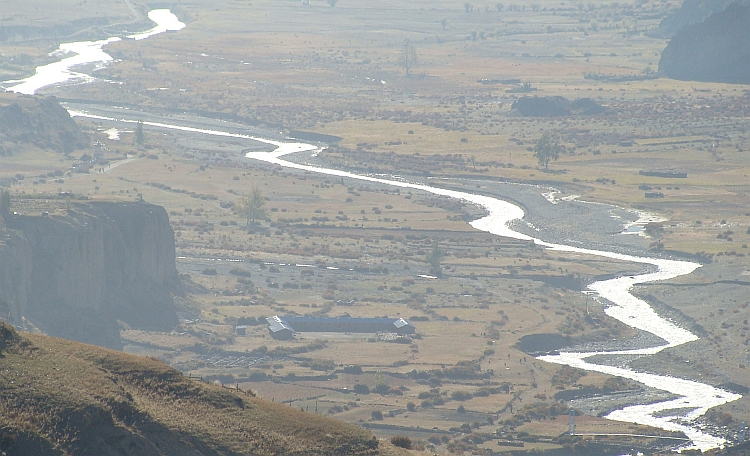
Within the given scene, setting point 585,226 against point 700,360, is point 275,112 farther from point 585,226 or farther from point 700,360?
point 700,360

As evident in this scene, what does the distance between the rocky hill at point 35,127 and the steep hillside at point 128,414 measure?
101610 mm

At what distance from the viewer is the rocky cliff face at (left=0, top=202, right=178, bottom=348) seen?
62.4 metres

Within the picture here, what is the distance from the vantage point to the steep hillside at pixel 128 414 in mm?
25938

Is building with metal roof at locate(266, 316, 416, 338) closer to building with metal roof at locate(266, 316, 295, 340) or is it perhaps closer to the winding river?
building with metal roof at locate(266, 316, 295, 340)

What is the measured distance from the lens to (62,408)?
2633 centimetres

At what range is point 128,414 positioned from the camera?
89.0 feet

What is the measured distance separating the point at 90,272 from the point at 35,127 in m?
72.9

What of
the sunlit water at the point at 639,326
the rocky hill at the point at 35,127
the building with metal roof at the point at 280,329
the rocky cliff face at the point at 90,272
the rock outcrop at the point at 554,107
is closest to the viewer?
the sunlit water at the point at 639,326

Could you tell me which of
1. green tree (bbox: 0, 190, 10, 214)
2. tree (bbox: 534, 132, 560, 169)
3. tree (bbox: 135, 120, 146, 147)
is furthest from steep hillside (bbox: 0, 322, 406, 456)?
tree (bbox: 135, 120, 146, 147)

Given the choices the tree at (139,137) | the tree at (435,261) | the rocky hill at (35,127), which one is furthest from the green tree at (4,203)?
the tree at (139,137)

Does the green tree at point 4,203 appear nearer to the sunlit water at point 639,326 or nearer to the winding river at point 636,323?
the winding river at point 636,323

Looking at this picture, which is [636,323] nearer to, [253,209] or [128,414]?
[253,209]

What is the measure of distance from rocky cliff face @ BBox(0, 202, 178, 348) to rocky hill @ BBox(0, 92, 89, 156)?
5739cm

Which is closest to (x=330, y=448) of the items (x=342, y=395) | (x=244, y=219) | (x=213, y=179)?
(x=342, y=395)
